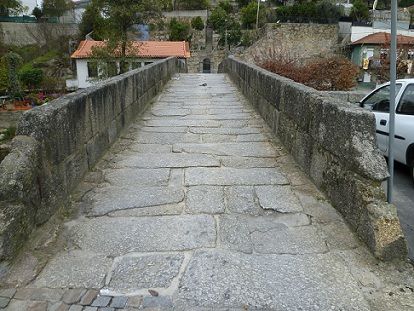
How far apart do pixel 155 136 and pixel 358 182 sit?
3483 mm

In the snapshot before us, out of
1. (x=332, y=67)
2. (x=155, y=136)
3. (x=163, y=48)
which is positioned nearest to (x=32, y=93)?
(x=163, y=48)

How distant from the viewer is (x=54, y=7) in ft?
163

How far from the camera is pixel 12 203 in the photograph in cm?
238

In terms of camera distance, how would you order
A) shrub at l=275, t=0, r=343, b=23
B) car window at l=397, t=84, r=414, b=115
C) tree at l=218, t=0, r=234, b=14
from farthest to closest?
1. tree at l=218, t=0, r=234, b=14
2. shrub at l=275, t=0, r=343, b=23
3. car window at l=397, t=84, r=414, b=115

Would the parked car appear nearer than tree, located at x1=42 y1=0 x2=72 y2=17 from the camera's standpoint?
Yes

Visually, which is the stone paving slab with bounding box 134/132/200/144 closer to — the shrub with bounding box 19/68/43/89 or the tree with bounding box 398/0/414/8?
the shrub with bounding box 19/68/43/89

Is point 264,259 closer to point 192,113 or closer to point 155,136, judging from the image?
point 155,136

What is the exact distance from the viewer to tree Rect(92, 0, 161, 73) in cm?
2034

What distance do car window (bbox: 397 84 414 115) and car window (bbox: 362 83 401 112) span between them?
309mm

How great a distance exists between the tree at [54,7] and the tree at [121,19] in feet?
109

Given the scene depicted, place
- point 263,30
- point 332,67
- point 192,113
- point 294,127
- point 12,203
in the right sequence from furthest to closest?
point 263,30, point 332,67, point 192,113, point 294,127, point 12,203

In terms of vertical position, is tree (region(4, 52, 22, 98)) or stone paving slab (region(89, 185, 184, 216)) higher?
tree (region(4, 52, 22, 98))

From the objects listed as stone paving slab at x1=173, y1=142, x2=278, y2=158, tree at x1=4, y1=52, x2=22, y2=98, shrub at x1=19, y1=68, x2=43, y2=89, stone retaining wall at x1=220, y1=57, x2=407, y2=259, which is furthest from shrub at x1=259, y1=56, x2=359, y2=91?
shrub at x1=19, y1=68, x2=43, y2=89

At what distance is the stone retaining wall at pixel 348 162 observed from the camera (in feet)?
8.14
